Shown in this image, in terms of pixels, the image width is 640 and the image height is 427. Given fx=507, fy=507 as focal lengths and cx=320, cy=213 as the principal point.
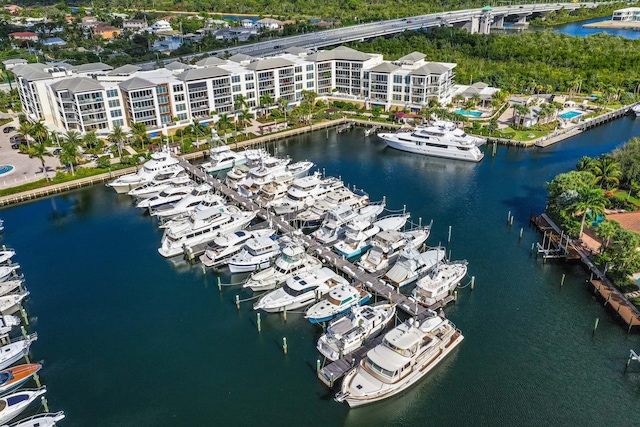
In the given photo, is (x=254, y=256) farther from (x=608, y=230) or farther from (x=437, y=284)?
(x=608, y=230)

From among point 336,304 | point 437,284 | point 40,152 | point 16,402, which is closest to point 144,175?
point 40,152

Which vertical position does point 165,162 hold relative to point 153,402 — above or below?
above

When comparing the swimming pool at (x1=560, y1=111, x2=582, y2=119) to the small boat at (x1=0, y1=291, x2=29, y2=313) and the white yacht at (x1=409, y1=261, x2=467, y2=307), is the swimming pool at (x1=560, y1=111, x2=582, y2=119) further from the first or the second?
the small boat at (x1=0, y1=291, x2=29, y2=313)

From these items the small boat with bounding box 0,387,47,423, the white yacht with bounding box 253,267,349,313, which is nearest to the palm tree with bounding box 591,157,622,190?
the white yacht with bounding box 253,267,349,313

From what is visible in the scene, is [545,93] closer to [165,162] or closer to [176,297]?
[165,162]

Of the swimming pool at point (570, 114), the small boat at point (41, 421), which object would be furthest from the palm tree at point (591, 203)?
the swimming pool at point (570, 114)

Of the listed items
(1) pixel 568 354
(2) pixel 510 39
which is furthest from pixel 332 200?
(2) pixel 510 39

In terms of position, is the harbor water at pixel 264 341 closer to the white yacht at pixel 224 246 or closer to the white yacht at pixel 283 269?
the white yacht at pixel 224 246

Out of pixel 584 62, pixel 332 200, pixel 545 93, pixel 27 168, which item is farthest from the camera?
pixel 584 62
